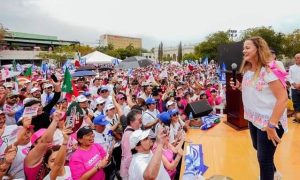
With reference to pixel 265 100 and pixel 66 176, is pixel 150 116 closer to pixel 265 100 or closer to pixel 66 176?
pixel 66 176

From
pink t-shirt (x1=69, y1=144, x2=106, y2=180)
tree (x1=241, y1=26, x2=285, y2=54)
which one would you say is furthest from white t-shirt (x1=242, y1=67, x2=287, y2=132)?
tree (x1=241, y1=26, x2=285, y2=54)

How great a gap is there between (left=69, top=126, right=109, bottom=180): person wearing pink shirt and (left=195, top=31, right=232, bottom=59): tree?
5979 cm

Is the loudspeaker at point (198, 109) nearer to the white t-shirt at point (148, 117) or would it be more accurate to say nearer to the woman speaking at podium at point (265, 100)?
the white t-shirt at point (148, 117)

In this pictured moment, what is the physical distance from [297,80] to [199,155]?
4.04m

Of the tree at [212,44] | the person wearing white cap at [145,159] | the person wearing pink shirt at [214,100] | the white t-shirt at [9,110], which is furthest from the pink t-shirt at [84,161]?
the tree at [212,44]

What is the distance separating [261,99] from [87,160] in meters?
2.21

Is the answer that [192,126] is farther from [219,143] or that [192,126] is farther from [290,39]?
[290,39]

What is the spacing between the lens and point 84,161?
354 cm

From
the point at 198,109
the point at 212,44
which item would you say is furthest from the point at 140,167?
the point at 212,44

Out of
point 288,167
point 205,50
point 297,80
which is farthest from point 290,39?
point 288,167

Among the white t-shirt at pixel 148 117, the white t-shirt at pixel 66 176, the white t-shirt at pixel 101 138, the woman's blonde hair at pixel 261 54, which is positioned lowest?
the white t-shirt at pixel 101 138

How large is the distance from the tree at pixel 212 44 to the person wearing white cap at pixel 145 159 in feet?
198

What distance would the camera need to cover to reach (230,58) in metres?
6.49

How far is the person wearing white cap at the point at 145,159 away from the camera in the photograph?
8.79 ft
